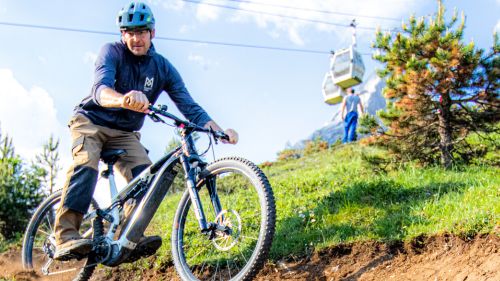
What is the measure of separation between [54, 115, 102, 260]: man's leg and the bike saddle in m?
0.26

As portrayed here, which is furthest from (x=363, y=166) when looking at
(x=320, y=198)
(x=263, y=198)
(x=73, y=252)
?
(x=73, y=252)

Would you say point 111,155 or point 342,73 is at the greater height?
point 342,73

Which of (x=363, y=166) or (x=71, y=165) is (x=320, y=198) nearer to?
(x=363, y=166)

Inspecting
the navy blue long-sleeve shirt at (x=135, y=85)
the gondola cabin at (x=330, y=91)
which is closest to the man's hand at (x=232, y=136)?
the navy blue long-sleeve shirt at (x=135, y=85)

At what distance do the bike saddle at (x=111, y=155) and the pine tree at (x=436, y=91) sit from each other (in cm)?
394

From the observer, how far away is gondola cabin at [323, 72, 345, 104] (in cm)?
2694

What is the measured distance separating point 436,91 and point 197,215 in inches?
166

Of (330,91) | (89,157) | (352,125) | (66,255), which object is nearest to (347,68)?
(330,91)

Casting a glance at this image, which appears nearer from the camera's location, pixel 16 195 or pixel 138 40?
pixel 138 40

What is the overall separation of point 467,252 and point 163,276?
124 inches

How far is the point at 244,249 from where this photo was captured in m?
4.91

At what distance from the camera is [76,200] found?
4.84 metres

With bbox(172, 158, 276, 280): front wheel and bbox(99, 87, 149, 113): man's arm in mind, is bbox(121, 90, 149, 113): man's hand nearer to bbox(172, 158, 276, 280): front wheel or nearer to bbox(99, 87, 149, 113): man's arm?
bbox(99, 87, 149, 113): man's arm

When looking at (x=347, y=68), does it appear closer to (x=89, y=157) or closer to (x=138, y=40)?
(x=138, y=40)
